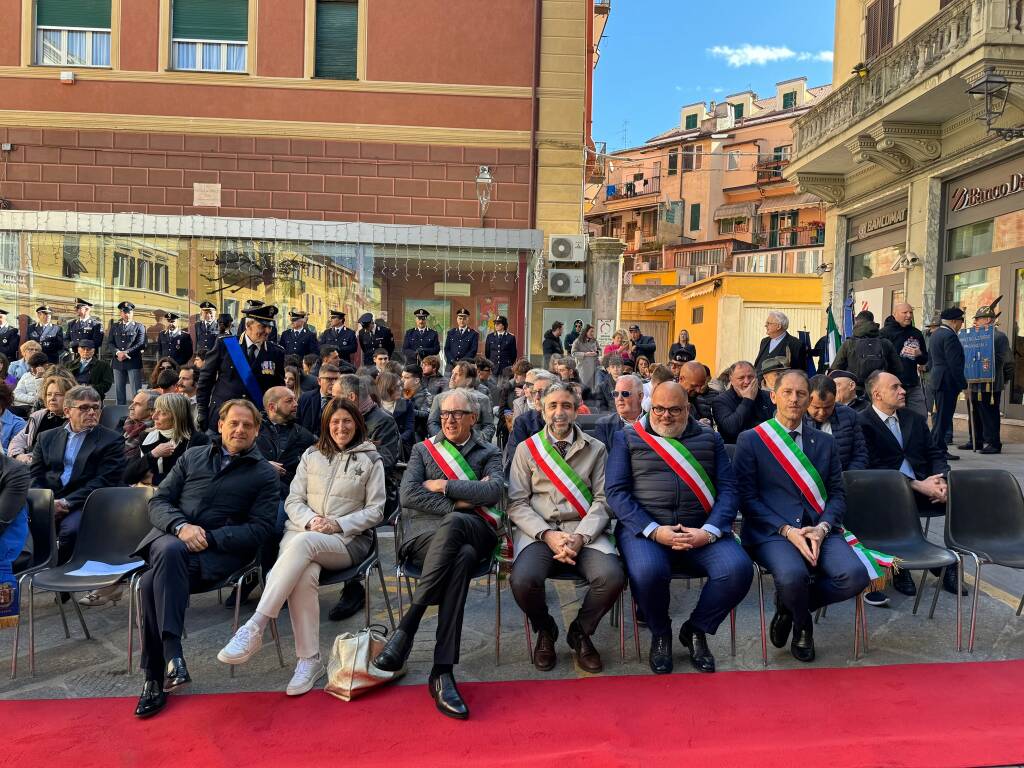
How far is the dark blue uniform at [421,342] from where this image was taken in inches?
496

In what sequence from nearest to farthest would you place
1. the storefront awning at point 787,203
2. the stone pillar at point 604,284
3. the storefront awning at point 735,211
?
1. the stone pillar at point 604,284
2. the storefront awning at point 787,203
3. the storefront awning at point 735,211

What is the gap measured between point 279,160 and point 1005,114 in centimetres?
1188

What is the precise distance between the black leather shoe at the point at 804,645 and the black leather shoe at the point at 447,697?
1.77m

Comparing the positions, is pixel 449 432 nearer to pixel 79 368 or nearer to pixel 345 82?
pixel 79 368

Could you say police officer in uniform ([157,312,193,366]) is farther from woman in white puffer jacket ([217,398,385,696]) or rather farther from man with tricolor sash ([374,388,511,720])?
man with tricolor sash ([374,388,511,720])

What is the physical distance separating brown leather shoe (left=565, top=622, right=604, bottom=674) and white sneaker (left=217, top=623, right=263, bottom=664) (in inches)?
60.6

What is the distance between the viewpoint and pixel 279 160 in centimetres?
1498

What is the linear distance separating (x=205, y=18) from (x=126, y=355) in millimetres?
7099

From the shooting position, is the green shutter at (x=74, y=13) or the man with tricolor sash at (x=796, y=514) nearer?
the man with tricolor sash at (x=796, y=514)

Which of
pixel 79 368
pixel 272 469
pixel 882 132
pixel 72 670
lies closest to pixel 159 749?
pixel 72 670

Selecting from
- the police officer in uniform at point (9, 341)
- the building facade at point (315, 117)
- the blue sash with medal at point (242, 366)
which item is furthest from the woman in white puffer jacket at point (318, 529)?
the police officer in uniform at point (9, 341)

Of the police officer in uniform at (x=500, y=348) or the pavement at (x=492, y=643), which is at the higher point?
the police officer in uniform at (x=500, y=348)

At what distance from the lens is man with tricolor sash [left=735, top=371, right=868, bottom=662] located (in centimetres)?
396

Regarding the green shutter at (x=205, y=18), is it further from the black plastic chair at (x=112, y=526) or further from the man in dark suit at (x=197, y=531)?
the man in dark suit at (x=197, y=531)
